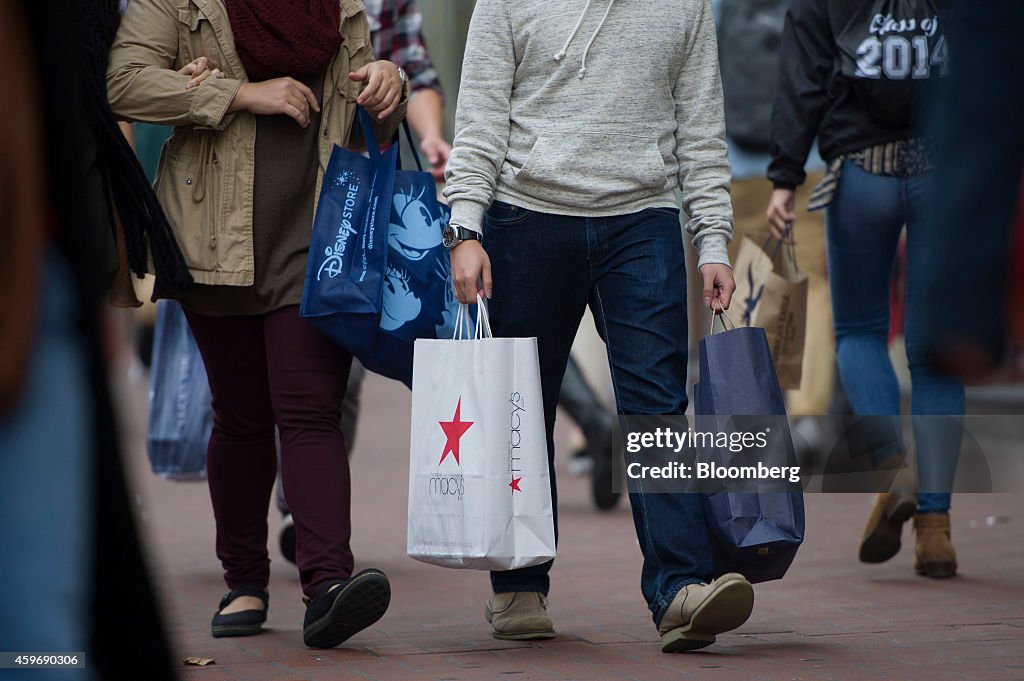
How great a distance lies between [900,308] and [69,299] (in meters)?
5.19

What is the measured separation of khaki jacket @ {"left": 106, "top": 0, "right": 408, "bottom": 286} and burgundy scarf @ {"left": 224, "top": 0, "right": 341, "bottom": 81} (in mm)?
55

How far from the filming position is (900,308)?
21.5ft

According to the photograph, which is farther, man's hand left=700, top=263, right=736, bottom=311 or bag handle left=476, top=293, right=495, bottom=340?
man's hand left=700, top=263, right=736, bottom=311

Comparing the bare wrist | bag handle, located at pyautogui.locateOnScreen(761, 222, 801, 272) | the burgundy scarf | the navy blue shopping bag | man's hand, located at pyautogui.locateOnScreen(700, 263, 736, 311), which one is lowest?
the navy blue shopping bag

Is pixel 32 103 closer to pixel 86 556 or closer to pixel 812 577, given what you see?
pixel 86 556

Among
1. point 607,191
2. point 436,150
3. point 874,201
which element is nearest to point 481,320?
point 607,191

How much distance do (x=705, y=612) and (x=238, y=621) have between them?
53.3 inches

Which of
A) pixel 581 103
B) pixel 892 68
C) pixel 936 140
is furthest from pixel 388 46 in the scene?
pixel 936 140

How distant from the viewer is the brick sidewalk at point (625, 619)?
3811mm

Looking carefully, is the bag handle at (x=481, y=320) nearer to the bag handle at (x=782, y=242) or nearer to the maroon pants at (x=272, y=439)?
the maroon pants at (x=272, y=439)

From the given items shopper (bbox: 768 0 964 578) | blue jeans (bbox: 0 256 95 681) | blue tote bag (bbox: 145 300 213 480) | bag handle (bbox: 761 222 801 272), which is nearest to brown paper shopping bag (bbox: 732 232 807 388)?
bag handle (bbox: 761 222 801 272)

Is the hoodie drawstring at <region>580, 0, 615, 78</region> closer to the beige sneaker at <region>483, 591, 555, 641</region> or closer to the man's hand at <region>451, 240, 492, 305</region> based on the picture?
the man's hand at <region>451, 240, 492, 305</region>

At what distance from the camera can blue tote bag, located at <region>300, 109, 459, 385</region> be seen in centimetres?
404

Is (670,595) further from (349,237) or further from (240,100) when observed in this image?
(240,100)
